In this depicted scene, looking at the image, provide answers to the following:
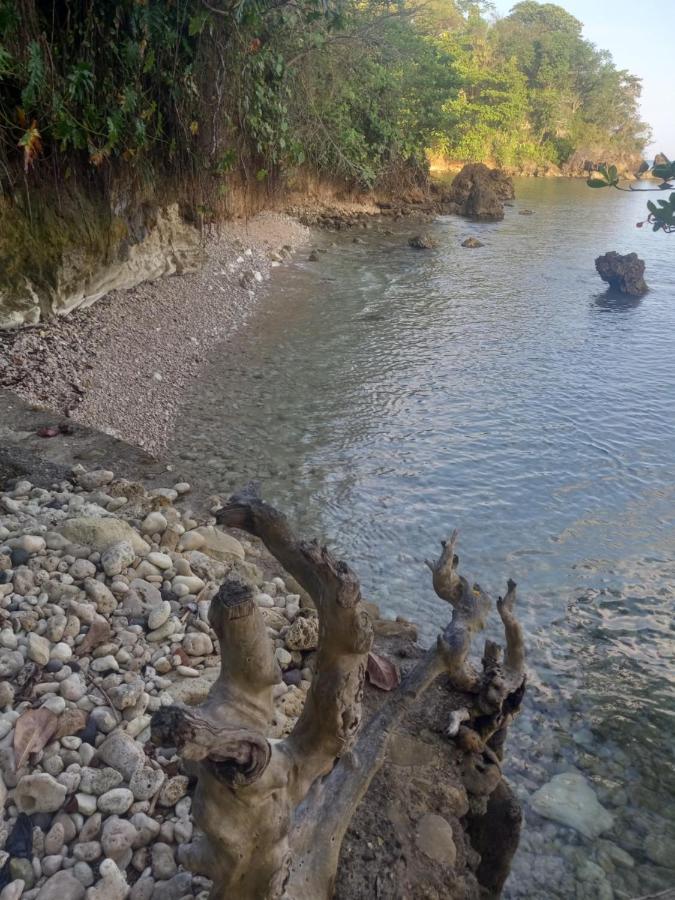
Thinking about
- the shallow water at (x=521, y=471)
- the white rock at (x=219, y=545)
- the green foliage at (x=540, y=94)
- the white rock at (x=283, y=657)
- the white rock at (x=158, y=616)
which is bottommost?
the shallow water at (x=521, y=471)

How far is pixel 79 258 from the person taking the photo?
8.00 meters

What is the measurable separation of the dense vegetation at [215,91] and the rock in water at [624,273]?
6923mm

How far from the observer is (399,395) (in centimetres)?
871

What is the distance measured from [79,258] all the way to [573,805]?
7473 millimetres

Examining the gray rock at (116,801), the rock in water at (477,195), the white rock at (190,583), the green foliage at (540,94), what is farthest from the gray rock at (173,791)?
the green foliage at (540,94)

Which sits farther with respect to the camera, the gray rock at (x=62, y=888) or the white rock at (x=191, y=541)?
the white rock at (x=191, y=541)

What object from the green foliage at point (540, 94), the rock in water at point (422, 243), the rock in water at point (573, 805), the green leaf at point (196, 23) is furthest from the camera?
the green foliage at point (540, 94)

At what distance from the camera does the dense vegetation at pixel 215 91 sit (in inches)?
259

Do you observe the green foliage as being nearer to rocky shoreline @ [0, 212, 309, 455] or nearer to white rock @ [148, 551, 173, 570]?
rocky shoreline @ [0, 212, 309, 455]

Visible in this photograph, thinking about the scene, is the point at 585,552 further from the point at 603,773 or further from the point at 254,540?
the point at 254,540

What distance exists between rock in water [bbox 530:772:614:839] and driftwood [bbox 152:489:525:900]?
1203 millimetres

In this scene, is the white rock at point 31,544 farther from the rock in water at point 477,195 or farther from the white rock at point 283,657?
the rock in water at point 477,195

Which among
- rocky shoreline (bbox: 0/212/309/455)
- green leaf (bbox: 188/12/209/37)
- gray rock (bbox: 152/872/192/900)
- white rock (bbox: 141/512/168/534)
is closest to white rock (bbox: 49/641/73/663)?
gray rock (bbox: 152/872/192/900)

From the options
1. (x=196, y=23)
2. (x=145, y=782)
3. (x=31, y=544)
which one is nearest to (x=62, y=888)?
(x=145, y=782)
